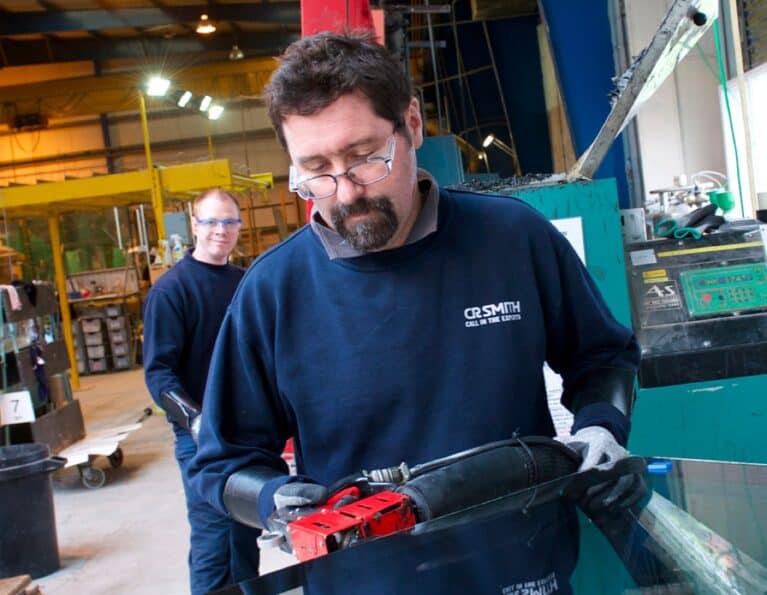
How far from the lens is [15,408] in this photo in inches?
186

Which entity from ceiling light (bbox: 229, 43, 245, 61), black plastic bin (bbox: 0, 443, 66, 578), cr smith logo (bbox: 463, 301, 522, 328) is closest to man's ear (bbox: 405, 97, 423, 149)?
cr smith logo (bbox: 463, 301, 522, 328)

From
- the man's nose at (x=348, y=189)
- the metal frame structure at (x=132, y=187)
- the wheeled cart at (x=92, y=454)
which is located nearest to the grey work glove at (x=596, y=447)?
the man's nose at (x=348, y=189)

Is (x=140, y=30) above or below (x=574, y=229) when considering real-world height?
above

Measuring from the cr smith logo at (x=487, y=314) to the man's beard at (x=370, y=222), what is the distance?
181 mm

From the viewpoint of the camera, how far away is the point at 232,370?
132 cm

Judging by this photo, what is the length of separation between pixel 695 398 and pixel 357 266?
58.3 inches

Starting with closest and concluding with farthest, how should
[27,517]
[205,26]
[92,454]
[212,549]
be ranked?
[212,549] < [27,517] < [92,454] < [205,26]

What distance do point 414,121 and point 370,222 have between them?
23 centimetres

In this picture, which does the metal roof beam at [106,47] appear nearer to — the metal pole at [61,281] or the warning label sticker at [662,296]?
the metal pole at [61,281]

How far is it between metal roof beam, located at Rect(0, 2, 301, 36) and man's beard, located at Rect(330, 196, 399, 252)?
8.62m

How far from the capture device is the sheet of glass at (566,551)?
0.91 m

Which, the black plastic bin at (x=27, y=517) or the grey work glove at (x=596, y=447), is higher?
the grey work glove at (x=596, y=447)

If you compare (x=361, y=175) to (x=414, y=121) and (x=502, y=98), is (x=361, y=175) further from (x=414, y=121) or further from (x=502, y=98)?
(x=502, y=98)

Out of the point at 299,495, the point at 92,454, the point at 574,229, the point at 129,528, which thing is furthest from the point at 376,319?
the point at 92,454
